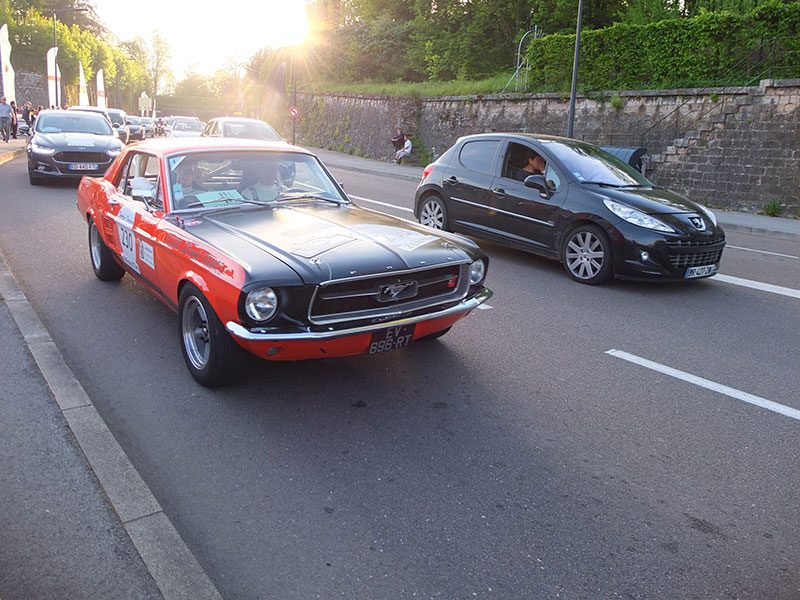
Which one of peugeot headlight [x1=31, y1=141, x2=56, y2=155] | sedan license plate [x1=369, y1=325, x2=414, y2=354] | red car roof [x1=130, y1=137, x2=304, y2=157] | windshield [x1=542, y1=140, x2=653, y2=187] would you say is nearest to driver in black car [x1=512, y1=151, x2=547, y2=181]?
windshield [x1=542, y1=140, x2=653, y2=187]

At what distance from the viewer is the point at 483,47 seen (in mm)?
36531

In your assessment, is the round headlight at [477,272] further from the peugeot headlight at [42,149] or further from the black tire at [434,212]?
the peugeot headlight at [42,149]

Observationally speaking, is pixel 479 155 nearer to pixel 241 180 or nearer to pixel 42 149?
pixel 241 180

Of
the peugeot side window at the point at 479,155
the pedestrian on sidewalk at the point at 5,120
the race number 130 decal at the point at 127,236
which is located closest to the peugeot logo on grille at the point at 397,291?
the race number 130 decal at the point at 127,236

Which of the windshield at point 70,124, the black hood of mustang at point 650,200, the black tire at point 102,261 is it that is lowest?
the black tire at point 102,261

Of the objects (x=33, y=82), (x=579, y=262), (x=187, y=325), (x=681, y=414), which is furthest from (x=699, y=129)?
(x=33, y=82)

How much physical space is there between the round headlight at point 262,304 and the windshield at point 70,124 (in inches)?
545

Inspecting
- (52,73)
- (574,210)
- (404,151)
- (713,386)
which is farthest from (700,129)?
(52,73)

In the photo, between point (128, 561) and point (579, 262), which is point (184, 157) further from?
point (579, 262)

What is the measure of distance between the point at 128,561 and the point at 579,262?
6.34m

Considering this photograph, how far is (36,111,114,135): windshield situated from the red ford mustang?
11.0 m

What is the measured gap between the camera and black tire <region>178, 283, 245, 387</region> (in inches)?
167

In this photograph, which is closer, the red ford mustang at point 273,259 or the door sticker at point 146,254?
the red ford mustang at point 273,259

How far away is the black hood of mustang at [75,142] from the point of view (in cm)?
1420
